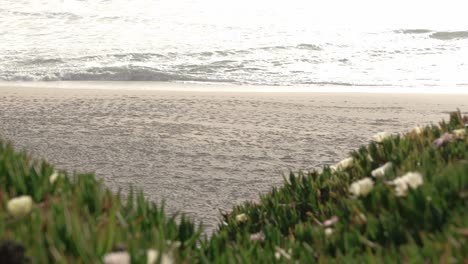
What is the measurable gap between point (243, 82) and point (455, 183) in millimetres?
12341

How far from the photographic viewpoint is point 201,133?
7500mm

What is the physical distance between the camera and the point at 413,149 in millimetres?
3586

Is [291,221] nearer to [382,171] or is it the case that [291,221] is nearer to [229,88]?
[382,171]

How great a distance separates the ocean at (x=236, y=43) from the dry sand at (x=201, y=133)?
4.11 metres

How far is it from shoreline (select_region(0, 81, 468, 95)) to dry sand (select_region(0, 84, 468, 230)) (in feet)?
3.30

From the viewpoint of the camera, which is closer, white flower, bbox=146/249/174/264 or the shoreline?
white flower, bbox=146/249/174/264

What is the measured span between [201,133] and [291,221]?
4.12 m

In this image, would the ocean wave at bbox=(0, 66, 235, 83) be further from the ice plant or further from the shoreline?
the ice plant

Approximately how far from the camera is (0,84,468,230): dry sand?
18.3ft

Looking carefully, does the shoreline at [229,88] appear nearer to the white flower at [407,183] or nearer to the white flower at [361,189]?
the white flower at [361,189]

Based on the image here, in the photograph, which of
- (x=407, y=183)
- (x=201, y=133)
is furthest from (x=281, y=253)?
(x=201, y=133)

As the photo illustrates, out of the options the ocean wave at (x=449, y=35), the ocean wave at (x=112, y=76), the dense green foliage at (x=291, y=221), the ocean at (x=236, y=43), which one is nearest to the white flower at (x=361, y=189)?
the dense green foliage at (x=291, y=221)

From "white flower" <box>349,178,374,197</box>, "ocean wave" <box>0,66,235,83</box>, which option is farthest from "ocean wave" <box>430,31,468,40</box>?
"white flower" <box>349,178,374,197</box>

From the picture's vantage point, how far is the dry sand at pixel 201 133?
5590mm
